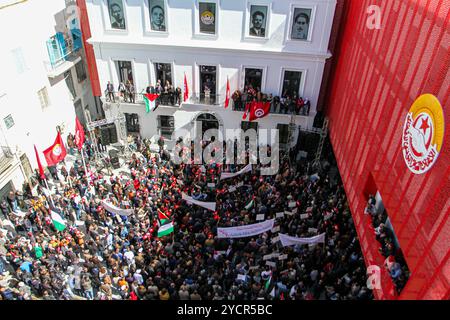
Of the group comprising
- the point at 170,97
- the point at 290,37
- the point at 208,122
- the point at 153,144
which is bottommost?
the point at 153,144

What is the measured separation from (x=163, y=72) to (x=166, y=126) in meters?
4.07

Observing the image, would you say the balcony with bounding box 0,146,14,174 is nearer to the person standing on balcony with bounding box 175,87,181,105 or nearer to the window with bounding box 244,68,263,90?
the person standing on balcony with bounding box 175,87,181,105

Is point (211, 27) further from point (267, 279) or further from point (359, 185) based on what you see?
point (267, 279)

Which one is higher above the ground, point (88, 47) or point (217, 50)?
point (217, 50)

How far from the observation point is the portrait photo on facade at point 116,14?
21.6 m

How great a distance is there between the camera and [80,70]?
26.3m

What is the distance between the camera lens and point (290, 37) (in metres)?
21.4

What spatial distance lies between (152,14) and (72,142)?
1055 centimetres

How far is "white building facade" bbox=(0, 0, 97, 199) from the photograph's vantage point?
19422mm

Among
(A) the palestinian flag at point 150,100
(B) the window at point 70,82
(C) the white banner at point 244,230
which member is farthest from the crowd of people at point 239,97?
(C) the white banner at point 244,230

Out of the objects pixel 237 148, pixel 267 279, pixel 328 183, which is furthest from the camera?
pixel 237 148

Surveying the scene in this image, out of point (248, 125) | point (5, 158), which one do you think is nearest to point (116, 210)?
point (5, 158)

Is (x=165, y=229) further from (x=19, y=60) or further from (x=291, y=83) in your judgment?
(x=19, y=60)

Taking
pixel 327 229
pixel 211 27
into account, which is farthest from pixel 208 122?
pixel 327 229
